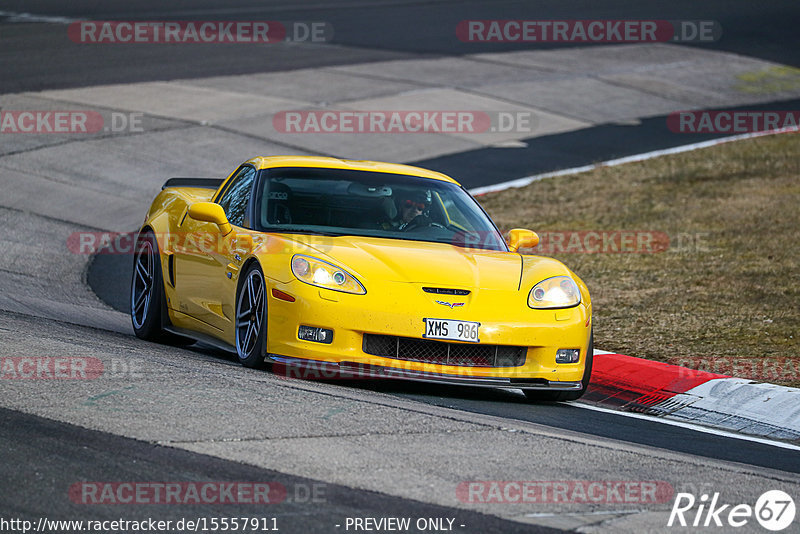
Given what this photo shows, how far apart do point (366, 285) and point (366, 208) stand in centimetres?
131

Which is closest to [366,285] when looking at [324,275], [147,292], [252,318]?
[324,275]

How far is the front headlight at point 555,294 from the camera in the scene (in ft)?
24.8

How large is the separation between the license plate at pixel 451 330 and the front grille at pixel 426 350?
0.05 m

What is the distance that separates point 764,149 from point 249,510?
18.4 metres

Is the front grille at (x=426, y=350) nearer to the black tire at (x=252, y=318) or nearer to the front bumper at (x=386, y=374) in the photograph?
the front bumper at (x=386, y=374)

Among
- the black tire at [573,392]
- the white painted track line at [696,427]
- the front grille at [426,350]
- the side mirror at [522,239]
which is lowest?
the white painted track line at [696,427]

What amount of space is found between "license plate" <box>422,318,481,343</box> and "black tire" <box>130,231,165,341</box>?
2.67 metres

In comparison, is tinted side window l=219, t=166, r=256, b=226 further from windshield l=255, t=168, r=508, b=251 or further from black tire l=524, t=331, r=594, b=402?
black tire l=524, t=331, r=594, b=402

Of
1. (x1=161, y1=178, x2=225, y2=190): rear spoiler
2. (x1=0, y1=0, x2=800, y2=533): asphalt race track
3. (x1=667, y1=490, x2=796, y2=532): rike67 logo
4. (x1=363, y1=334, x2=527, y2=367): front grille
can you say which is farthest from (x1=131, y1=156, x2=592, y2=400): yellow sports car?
(x1=667, y1=490, x2=796, y2=532): rike67 logo

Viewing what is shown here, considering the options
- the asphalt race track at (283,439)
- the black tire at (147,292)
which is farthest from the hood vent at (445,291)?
the black tire at (147,292)

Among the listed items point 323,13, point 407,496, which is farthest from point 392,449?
point 323,13

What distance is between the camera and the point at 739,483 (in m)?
5.71

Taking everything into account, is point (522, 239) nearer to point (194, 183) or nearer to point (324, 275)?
point (324, 275)

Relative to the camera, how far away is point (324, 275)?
24.0ft
